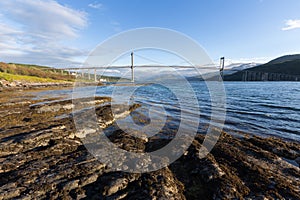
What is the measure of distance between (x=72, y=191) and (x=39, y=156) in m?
1.66

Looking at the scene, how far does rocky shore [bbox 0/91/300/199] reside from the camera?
2.35 meters

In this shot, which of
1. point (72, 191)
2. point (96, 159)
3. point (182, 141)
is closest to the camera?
point (72, 191)

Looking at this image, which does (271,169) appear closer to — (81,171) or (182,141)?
(182,141)

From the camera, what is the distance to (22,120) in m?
6.42

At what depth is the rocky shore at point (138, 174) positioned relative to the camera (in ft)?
7.71

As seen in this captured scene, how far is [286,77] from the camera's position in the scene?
9412cm

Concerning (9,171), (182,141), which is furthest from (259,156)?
(9,171)

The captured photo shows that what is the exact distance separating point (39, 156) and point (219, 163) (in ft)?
13.7

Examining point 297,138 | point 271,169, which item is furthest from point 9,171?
point 297,138

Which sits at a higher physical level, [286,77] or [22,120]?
[286,77]

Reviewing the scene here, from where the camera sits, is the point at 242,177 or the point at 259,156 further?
the point at 259,156

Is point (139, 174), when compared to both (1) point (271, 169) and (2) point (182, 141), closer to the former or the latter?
(2) point (182, 141)

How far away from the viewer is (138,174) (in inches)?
111

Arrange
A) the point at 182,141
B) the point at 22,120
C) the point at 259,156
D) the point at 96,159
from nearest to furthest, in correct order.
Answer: the point at 96,159 < the point at 259,156 < the point at 182,141 < the point at 22,120
